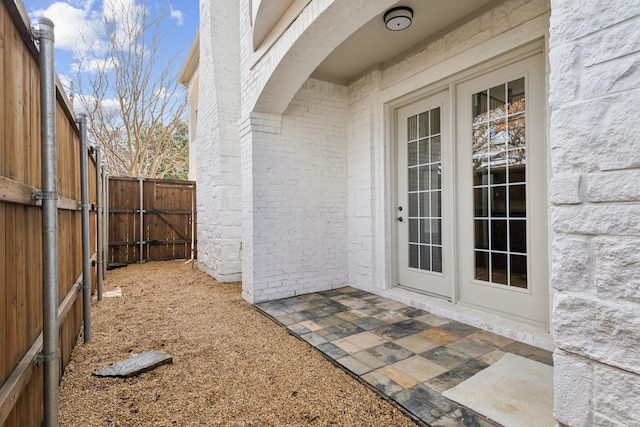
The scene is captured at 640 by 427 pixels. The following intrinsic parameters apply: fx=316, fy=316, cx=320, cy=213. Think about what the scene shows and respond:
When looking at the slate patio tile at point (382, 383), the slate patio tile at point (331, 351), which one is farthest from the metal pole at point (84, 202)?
the slate patio tile at point (382, 383)

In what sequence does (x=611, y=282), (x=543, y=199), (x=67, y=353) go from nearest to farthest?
(x=611, y=282) < (x=67, y=353) < (x=543, y=199)

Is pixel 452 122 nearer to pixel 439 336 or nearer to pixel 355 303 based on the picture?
pixel 439 336

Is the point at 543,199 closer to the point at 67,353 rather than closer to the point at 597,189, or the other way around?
the point at 597,189

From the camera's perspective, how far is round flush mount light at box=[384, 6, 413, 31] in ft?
9.61

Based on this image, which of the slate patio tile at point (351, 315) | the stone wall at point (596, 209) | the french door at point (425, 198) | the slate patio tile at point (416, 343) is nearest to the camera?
the stone wall at point (596, 209)

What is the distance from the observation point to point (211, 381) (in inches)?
83.8

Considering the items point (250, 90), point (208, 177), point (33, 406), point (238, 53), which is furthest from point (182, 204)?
point (33, 406)

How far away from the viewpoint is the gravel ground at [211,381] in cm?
175

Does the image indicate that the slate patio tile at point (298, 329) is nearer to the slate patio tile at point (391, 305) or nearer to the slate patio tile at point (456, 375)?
the slate patio tile at point (391, 305)

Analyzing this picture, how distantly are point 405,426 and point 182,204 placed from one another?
269 inches

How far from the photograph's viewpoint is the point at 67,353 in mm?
2309

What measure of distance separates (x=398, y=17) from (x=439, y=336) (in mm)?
2902

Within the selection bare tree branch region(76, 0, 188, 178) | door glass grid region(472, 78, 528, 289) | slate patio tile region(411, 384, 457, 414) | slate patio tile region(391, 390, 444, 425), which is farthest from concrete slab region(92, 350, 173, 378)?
bare tree branch region(76, 0, 188, 178)

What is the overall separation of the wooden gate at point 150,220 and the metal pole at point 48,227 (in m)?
5.80
